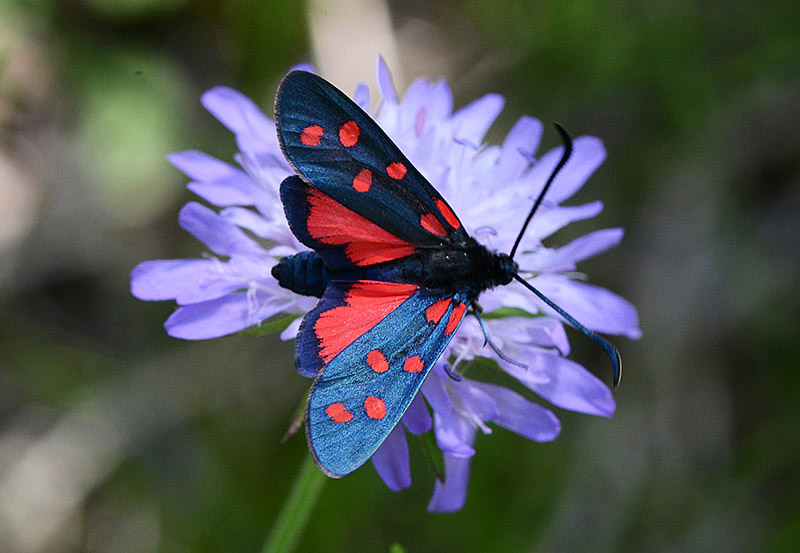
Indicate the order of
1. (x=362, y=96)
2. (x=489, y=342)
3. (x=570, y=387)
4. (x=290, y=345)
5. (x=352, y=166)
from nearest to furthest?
(x=352, y=166) < (x=489, y=342) < (x=570, y=387) < (x=362, y=96) < (x=290, y=345)

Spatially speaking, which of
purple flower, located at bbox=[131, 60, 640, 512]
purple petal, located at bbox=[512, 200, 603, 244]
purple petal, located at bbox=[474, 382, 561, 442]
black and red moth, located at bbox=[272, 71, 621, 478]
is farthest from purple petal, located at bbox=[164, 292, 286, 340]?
purple petal, located at bbox=[512, 200, 603, 244]

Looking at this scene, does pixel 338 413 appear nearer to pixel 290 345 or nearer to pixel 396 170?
pixel 396 170

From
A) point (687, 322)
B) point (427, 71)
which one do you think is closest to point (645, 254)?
point (687, 322)

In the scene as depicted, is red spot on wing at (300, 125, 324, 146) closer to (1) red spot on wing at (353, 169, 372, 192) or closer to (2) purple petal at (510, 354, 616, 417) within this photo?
(1) red spot on wing at (353, 169, 372, 192)

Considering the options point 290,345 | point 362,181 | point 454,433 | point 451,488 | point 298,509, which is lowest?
point 290,345

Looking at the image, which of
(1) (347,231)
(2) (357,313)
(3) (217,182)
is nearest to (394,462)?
(2) (357,313)

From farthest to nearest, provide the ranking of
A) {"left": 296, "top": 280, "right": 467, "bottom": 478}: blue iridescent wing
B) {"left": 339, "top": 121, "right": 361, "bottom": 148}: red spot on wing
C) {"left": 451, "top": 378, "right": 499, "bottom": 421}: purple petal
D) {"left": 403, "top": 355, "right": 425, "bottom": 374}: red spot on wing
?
{"left": 451, "top": 378, "right": 499, "bottom": 421}: purple petal, {"left": 339, "top": 121, "right": 361, "bottom": 148}: red spot on wing, {"left": 403, "top": 355, "right": 425, "bottom": 374}: red spot on wing, {"left": 296, "top": 280, "right": 467, "bottom": 478}: blue iridescent wing

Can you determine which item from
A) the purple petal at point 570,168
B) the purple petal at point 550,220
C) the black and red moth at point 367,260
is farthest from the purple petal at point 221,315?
the purple petal at point 570,168
